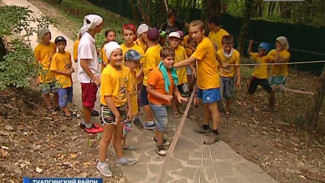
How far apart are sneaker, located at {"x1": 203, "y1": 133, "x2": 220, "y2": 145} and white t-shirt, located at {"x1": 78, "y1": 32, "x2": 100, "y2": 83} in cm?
185

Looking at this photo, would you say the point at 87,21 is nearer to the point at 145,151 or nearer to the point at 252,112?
the point at 145,151

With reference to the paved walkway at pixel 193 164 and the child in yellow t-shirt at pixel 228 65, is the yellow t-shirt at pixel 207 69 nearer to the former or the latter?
the child in yellow t-shirt at pixel 228 65

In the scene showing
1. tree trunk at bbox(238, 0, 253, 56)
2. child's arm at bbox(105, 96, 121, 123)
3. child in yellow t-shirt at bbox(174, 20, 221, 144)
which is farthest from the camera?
tree trunk at bbox(238, 0, 253, 56)

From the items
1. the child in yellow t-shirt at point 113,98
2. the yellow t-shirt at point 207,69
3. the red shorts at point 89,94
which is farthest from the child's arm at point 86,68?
the yellow t-shirt at point 207,69

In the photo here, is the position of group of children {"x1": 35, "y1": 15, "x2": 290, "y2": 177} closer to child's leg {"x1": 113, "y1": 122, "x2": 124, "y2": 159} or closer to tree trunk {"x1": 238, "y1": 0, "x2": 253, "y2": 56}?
child's leg {"x1": 113, "y1": 122, "x2": 124, "y2": 159}

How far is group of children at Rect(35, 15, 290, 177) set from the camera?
13.3 feet

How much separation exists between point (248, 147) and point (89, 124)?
2.39 m

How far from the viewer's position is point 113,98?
402cm

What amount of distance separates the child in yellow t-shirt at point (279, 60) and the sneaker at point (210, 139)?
215cm

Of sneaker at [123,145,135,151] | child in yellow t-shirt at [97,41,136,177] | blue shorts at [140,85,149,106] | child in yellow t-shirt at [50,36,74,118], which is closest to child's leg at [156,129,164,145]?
sneaker at [123,145,135,151]

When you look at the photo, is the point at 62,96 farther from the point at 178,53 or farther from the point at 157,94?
the point at 178,53

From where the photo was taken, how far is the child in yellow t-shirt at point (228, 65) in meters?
5.82

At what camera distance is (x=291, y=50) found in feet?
43.8

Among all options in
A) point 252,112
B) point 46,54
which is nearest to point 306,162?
point 252,112
